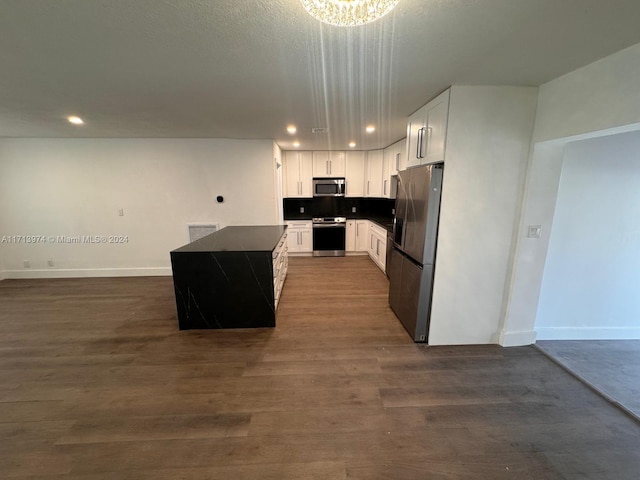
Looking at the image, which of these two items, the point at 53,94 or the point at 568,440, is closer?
the point at 568,440

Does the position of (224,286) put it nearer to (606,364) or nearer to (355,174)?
(606,364)

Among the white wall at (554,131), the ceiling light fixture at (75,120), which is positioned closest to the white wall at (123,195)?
the ceiling light fixture at (75,120)

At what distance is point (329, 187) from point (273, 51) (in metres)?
4.06

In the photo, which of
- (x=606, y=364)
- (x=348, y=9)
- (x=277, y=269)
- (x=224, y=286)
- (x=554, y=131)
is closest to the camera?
(x=348, y=9)

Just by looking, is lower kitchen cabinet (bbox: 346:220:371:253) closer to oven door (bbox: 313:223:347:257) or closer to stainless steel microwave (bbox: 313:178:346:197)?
oven door (bbox: 313:223:347:257)

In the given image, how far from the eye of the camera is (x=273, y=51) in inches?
60.6

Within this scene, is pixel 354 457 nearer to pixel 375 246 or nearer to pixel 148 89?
pixel 148 89

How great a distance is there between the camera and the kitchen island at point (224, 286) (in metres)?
2.71

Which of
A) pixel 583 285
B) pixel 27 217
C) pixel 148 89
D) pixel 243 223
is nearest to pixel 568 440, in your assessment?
pixel 583 285

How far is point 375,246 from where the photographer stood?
5.08 meters

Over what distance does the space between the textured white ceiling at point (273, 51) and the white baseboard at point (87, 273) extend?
2664 millimetres

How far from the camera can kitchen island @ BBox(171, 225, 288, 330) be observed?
8.91 feet

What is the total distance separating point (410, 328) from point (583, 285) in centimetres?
183

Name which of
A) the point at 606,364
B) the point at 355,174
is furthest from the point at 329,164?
the point at 606,364
